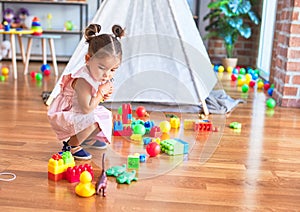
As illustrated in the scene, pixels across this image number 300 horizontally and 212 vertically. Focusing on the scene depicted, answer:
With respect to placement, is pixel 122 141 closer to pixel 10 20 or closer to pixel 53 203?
pixel 53 203

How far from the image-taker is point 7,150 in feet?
5.19

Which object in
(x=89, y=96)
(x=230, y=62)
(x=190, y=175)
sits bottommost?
(x=190, y=175)

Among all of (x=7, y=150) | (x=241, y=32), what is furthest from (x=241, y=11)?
(x=7, y=150)

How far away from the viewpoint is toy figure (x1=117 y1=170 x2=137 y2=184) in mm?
1316

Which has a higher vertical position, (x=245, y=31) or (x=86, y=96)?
(x=245, y=31)

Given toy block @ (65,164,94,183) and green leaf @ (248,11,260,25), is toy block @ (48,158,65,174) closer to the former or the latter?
toy block @ (65,164,94,183)

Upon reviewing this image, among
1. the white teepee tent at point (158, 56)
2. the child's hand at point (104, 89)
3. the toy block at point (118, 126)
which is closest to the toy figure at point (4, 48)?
the white teepee tent at point (158, 56)

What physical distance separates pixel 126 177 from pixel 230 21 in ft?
10.4

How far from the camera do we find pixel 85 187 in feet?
3.94

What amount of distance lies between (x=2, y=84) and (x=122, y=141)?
5.35ft

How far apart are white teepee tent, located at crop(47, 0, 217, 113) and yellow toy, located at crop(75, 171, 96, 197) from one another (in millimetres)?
1082

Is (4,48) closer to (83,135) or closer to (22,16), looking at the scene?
(22,16)

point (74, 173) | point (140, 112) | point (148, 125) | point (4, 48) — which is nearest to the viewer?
point (74, 173)

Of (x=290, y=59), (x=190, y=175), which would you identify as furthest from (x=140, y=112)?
(x=290, y=59)
